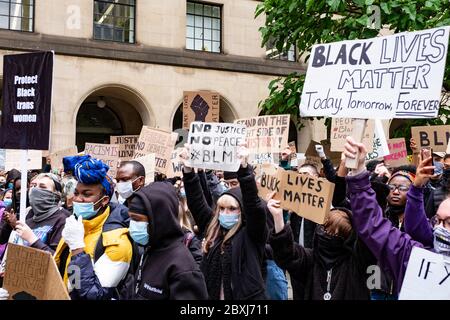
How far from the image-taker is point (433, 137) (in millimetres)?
7676

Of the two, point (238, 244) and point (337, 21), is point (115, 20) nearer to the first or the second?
point (337, 21)

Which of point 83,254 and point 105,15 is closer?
point 83,254

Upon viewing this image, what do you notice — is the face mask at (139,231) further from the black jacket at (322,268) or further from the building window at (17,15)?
the building window at (17,15)

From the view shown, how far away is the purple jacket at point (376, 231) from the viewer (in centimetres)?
329

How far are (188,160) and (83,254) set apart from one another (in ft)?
4.81

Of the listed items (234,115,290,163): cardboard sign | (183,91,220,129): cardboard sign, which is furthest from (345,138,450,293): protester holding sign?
(183,91,220,129): cardboard sign

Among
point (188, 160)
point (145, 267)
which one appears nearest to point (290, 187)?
point (188, 160)

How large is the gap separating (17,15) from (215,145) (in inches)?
548

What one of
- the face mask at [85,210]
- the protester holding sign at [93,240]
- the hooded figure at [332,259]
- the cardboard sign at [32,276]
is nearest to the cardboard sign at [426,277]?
the hooded figure at [332,259]

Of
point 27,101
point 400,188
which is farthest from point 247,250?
point 27,101

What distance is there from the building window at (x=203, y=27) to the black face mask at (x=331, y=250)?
15558 millimetres

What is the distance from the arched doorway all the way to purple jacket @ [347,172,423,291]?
1550cm
